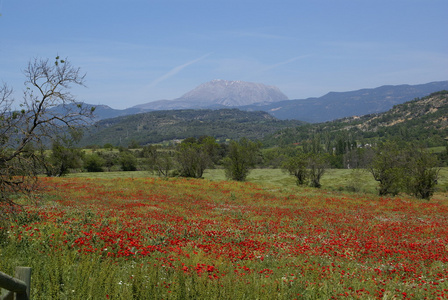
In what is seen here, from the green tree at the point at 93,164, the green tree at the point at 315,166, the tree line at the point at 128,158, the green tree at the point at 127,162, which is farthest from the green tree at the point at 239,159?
the green tree at the point at 93,164

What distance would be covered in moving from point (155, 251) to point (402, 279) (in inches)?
315

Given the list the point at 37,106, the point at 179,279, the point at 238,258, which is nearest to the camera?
the point at 179,279

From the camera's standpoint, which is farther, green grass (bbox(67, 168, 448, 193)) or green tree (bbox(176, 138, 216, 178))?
green tree (bbox(176, 138, 216, 178))

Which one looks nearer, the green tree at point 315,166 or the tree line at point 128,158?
the tree line at point 128,158

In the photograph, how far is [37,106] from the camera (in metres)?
11.2

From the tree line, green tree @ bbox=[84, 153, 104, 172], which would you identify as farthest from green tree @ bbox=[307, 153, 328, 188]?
green tree @ bbox=[84, 153, 104, 172]

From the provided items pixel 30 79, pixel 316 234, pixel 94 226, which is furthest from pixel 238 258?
pixel 30 79

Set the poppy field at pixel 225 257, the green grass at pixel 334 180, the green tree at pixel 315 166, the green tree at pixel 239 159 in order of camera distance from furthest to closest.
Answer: the green tree at pixel 239 159 < the green grass at pixel 334 180 < the green tree at pixel 315 166 < the poppy field at pixel 225 257

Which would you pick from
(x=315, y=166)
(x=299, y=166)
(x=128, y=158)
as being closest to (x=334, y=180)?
(x=315, y=166)

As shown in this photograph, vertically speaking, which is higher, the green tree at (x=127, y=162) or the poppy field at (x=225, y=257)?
the poppy field at (x=225, y=257)

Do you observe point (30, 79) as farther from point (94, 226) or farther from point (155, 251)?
point (155, 251)

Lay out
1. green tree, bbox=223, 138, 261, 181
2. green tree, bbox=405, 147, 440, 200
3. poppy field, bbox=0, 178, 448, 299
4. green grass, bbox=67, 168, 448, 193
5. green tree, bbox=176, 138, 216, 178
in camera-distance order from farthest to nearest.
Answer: green tree, bbox=223, 138, 261, 181 < green tree, bbox=176, 138, 216, 178 < green grass, bbox=67, 168, 448, 193 < green tree, bbox=405, 147, 440, 200 < poppy field, bbox=0, 178, 448, 299

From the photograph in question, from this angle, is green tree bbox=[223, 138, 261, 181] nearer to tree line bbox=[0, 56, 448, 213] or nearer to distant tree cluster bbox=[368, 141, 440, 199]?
tree line bbox=[0, 56, 448, 213]

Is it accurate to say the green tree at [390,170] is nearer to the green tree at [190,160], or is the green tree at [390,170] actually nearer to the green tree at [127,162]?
the green tree at [190,160]
